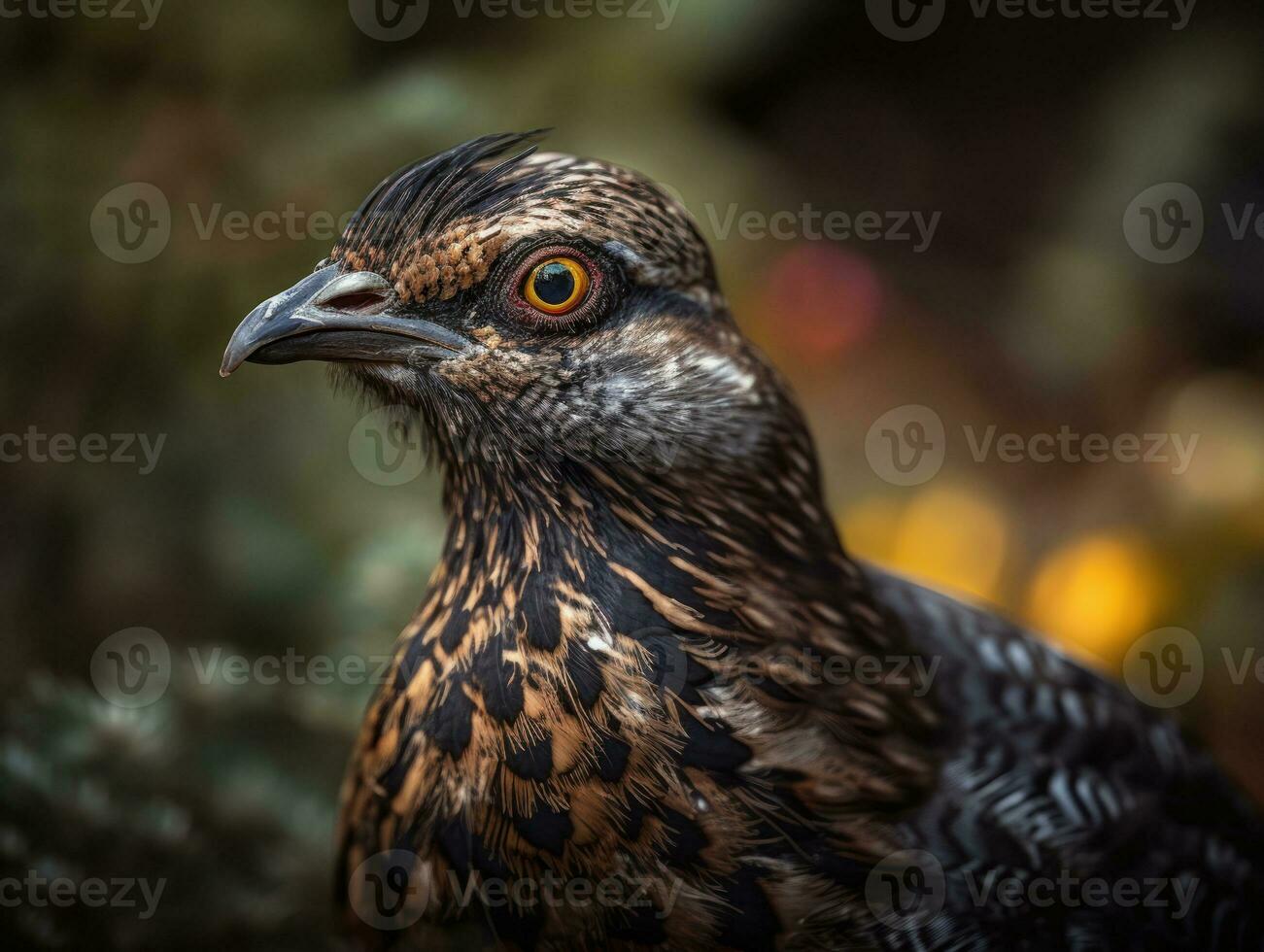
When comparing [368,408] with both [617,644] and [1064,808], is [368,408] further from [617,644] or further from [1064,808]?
[1064,808]

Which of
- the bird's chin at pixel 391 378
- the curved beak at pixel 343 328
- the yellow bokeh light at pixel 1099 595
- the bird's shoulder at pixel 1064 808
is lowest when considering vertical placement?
the bird's shoulder at pixel 1064 808

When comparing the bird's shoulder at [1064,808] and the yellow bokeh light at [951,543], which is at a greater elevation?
the yellow bokeh light at [951,543]

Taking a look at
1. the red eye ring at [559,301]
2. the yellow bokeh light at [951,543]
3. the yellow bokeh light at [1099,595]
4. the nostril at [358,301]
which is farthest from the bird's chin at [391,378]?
the yellow bokeh light at [1099,595]

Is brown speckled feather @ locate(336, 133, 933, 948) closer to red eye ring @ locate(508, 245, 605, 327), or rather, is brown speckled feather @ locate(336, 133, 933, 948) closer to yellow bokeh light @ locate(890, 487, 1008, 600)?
red eye ring @ locate(508, 245, 605, 327)

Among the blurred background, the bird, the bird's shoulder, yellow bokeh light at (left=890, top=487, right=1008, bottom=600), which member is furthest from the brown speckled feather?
Result: yellow bokeh light at (left=890, top=487, right=1008, bottom=600)

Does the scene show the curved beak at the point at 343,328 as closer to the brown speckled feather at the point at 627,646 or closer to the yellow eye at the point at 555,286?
the brown speckled feather at the point at 627,646

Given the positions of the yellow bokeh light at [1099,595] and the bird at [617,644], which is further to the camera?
the yellow bokeh light at [1099,595]

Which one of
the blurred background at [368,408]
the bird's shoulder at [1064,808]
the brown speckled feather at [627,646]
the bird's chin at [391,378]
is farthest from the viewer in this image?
the blurred background at [368,408]
